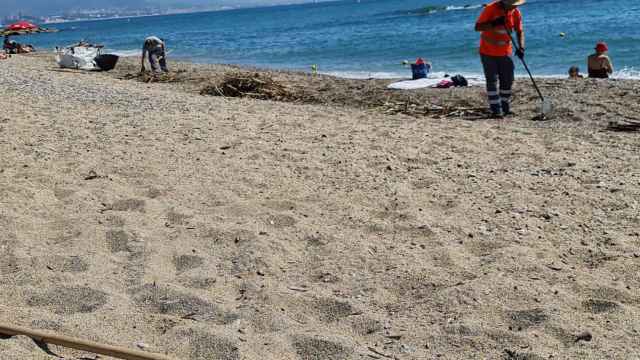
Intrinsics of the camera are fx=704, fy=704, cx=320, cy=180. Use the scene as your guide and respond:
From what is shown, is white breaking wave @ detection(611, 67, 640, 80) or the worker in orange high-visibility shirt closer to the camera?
the worker in orange high-visibility shirt

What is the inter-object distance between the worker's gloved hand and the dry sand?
1.28m

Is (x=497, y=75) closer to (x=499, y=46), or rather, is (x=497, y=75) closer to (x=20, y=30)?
(x=499, y=46)

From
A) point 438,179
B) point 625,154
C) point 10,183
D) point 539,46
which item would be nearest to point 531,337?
point 438,179

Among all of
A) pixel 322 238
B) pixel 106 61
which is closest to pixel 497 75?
pixel 322 238

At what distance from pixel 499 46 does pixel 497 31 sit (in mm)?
189

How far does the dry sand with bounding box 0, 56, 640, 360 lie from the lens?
3.29 metres

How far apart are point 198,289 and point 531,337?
1704 millimetres

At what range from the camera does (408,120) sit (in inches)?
317

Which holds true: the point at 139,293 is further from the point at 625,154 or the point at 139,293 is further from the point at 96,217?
the point at 625,154

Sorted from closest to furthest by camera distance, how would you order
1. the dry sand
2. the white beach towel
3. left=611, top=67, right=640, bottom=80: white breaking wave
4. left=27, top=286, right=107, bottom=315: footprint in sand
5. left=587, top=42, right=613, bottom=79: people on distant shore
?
the dry sand
left=27, top=286, right=107, bottom=315: footprint in sand
left=587, top=42, right=613, bottom=79: people on distant shore
left=611, top=67, right=640, bottom=80: white breaking wave
the white beach towel

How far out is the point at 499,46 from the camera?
814 cm

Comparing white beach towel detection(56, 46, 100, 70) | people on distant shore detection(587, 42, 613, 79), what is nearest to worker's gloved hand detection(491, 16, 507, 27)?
people on distant shore detection(587, 42, 613, 79)

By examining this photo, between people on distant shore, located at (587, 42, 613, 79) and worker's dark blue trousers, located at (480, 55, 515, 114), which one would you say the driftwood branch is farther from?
people on distant shore, located at (587, 42, 613, 79)

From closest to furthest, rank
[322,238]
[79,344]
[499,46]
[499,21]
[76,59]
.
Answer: [79,344] → [322,238] → [499,21] → [499,46] → [76,59]
